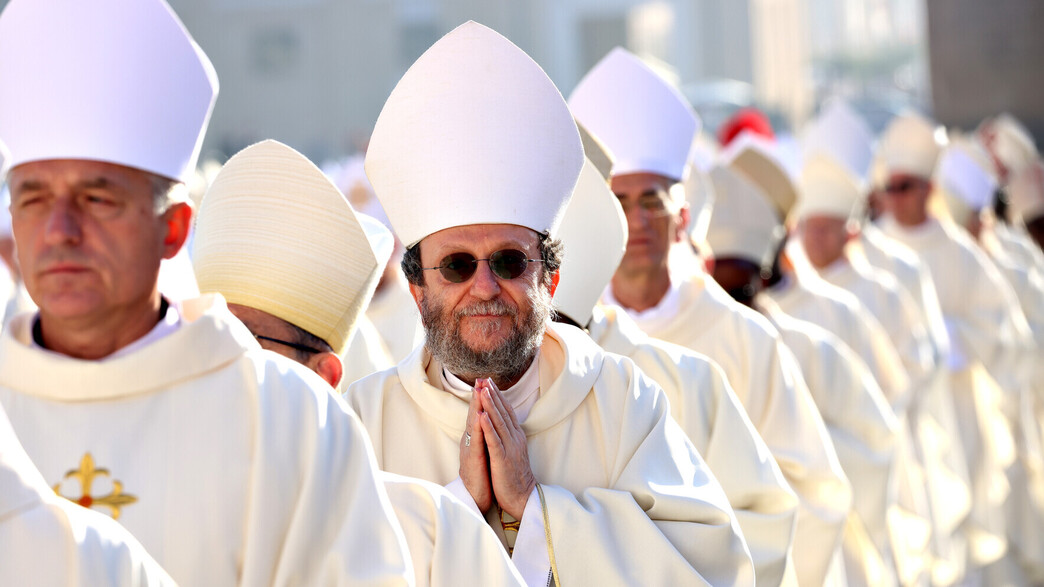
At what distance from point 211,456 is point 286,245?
135 centimetres

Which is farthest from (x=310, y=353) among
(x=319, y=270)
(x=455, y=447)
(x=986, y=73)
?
(x=986, y=73)

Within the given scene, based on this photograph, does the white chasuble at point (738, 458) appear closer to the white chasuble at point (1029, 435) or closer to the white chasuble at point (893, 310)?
the white chasuble at point (893, 310)

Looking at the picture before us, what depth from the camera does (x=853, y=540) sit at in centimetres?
619

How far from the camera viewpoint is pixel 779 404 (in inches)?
200

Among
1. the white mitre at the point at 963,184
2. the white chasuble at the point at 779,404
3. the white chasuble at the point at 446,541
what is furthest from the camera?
the white mitre at the point at 963,184

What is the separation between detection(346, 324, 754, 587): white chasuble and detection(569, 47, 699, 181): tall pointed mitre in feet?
6.09

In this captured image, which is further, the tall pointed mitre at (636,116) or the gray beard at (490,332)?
the tall pointed mitre at (636,116)

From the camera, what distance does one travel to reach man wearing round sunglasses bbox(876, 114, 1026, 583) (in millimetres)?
9625

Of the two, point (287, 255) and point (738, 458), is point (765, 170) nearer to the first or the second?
point (738, 458)

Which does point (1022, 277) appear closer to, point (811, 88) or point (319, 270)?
point (319, 270)

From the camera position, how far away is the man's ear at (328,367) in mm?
3975

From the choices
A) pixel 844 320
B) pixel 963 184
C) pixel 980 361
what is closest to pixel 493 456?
Answer: pixel 844 320

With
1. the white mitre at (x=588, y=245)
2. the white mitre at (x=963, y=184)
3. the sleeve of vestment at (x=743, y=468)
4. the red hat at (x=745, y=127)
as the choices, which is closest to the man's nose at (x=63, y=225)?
the white mitre at (x=588, y=245)

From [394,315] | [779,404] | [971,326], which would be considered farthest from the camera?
[971,326]
